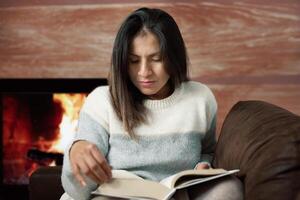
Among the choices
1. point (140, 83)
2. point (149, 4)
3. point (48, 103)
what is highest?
point (149, 4)

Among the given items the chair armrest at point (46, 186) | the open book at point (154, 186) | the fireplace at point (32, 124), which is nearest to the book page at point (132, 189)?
the open book at point (154, 186)

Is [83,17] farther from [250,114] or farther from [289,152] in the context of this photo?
[289,152]

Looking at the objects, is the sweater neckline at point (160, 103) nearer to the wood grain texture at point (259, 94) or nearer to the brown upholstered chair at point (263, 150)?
the brown upholstered chair at point (263, 150)

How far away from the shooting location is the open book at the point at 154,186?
0.90 metres

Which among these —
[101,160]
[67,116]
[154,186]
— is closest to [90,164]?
[101,160]

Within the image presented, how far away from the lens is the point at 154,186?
955mm

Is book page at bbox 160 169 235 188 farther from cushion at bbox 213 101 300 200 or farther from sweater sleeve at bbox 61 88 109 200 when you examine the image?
sweater sleeve at bbox 61 88 109 200

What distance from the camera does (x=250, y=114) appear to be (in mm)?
1123

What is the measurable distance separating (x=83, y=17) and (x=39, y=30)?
220 millimetres

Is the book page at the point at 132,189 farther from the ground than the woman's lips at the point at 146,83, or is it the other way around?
the woman's lips at the point at 146,83

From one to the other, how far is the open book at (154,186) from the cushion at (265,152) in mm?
56

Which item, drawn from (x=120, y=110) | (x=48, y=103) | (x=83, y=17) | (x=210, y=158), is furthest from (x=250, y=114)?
(x=48, y=103)

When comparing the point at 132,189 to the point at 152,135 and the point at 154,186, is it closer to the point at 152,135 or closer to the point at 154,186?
the point at 154,186

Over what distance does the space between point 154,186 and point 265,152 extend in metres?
0.24
